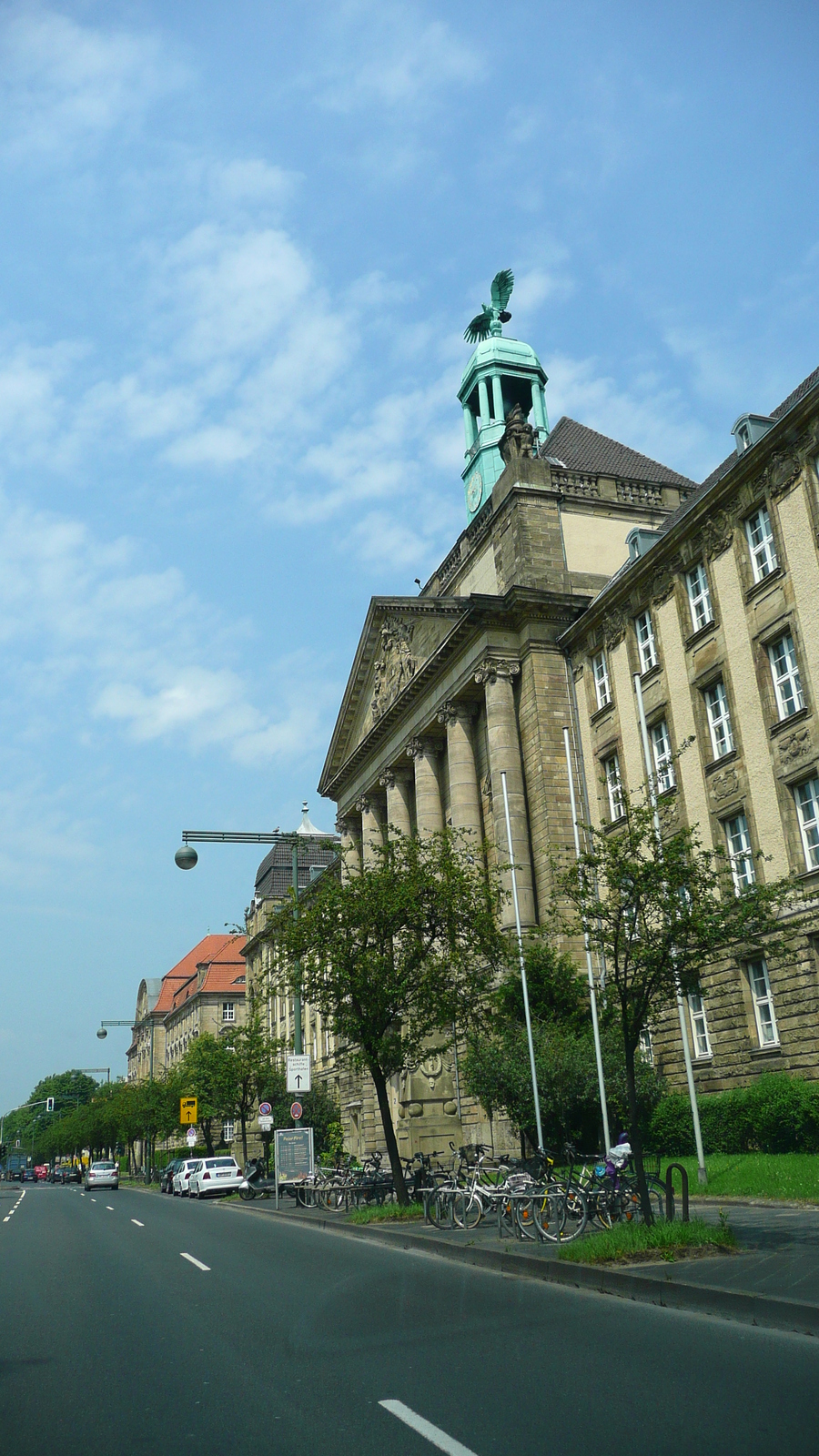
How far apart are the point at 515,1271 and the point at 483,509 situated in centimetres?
3274

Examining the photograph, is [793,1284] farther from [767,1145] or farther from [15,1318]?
[767,1145]

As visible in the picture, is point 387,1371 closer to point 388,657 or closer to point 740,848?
point 740,848

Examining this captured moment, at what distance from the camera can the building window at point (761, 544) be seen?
27.1 metres

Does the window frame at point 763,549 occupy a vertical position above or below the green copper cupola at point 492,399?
below

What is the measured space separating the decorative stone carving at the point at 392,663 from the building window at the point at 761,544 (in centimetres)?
1962

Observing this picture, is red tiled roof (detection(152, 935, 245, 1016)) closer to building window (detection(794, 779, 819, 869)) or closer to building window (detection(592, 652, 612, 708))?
building window (detection(592, 652, 612, 708))

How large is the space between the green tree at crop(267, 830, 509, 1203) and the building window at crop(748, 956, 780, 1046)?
6089 mm

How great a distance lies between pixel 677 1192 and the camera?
2197cm

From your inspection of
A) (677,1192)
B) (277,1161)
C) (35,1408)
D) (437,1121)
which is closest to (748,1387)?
(35,1408)

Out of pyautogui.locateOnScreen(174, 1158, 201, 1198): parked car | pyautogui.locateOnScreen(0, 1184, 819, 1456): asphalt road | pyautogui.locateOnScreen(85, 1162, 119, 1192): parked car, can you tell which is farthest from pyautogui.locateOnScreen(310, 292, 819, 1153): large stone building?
pyautogui.locateOnScreen(85, 1162, 119, 1192): parked car

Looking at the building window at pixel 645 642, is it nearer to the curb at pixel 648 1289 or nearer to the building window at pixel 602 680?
the building window at pixel 602 680

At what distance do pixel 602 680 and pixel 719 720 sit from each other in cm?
756

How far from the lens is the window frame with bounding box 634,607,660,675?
106 feet

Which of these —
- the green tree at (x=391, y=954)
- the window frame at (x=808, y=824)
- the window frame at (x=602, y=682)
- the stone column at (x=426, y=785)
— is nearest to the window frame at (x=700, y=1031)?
the window frame at (x=808, y=824)
